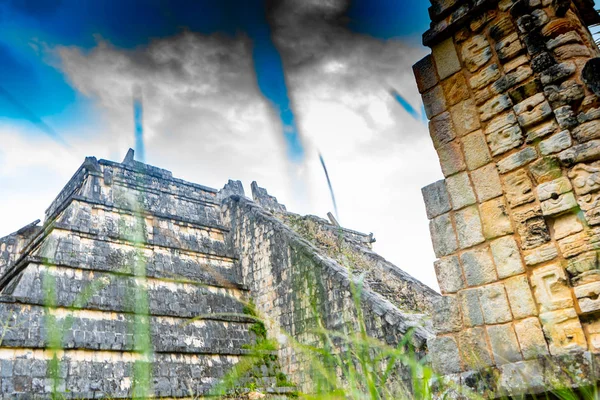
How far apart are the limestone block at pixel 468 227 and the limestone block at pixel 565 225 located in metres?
0.52

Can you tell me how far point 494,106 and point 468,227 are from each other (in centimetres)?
101

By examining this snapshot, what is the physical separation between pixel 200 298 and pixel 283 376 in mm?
2342

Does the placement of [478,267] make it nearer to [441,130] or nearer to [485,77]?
[441,130]

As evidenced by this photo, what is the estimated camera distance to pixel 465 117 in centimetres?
402

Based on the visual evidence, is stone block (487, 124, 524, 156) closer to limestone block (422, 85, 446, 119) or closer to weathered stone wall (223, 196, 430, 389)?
limestone block (422, 85, 446, 119)

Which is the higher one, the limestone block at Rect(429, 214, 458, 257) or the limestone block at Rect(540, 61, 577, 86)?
the limestone block at Rect(540, 61, 577, 86)

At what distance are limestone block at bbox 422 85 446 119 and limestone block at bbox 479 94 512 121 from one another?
0.37 metres

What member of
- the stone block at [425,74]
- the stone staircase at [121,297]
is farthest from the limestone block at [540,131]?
the stone staircase at [121,297]

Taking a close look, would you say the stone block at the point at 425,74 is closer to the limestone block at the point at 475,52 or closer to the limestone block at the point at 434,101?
the limestone block at the point at 434,101

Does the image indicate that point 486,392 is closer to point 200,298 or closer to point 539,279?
point 539,279

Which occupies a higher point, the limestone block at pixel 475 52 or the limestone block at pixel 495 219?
the limestone block at pixel 475 52

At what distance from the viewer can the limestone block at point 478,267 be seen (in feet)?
11.7

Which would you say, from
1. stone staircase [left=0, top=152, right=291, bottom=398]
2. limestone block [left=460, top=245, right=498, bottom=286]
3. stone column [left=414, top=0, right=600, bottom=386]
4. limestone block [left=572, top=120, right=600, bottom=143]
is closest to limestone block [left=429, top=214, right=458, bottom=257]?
stone column [left=414, top=0, right=600, bottom=386]

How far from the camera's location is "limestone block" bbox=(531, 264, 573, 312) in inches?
125
